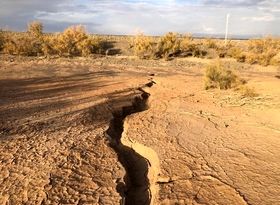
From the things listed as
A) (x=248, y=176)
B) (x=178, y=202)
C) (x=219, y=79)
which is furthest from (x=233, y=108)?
(x=178, y=202)

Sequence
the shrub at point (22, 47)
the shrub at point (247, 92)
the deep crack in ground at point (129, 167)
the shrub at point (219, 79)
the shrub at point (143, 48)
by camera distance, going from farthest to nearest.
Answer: the shrub at point (143, 48)
the shrub at point (22, 47)
the shrub at point (219, 79)
the shrub at point (247, 92)
the deep crack in ground at point (129, 167)

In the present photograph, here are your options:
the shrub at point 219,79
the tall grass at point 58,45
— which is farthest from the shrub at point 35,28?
the shrub at point 219,79

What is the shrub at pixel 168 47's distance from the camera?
31734mm

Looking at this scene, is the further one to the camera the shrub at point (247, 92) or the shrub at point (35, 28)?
the shrub at point (35, 28)

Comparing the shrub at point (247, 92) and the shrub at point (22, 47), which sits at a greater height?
the shrub at point (247, 92)

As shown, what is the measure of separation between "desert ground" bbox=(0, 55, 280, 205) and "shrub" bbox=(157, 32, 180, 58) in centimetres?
1718

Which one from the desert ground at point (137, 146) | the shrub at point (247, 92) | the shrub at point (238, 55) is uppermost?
the shrub at point (247, 92)

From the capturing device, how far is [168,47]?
106 feet

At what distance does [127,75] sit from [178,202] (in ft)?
44.1

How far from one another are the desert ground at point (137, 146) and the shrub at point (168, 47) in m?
Result: 17.2

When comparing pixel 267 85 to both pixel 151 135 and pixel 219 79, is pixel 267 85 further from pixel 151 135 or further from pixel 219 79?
pixel 151 135

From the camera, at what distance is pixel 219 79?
15352 millimetres

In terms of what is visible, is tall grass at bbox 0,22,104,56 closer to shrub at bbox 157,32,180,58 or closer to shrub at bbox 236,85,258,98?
shrub at bbox 157,32,180,58

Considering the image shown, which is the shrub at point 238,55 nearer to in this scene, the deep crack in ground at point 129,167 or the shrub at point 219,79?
the shrub at point 219,79
